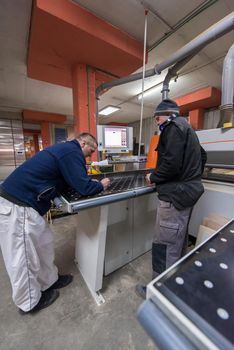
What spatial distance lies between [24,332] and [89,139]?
154 centimetres

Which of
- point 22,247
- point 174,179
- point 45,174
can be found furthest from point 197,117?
point 22,247

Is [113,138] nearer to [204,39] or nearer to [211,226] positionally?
[204,39]

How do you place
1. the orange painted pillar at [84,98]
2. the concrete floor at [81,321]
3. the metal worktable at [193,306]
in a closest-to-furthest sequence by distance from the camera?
1. the metal worktable at [193,306]
2. the concrete floor at [81,321]
3. the orange painted pillar at [84,98]

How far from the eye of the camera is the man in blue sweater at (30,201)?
3.85 feet

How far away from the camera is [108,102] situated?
17.5 ft

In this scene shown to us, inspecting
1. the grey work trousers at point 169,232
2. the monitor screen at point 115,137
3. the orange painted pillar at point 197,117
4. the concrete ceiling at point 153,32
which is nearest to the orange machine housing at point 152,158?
the monitor screen at point 115,137

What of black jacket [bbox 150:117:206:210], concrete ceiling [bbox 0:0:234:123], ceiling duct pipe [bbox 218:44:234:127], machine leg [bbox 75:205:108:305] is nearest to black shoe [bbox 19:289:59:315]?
machine leg [bbox 75:205:108:305]

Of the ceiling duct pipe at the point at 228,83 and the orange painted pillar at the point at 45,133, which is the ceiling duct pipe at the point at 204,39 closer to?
the ceiling duct pipe at the point at 228,83

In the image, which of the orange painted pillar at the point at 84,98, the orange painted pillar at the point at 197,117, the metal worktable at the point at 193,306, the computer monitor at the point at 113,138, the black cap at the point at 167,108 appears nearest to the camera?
the metal worktable at the point at 193,306

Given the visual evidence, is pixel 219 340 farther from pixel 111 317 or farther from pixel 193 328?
pixel 111 317

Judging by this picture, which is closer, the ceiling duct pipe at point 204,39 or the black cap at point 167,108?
the black cap at point 167,108

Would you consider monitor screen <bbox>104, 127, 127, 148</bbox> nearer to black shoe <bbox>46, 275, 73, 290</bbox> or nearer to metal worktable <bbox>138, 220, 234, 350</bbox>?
black shoe <bbox>46, 275, 73, 290</bbox>

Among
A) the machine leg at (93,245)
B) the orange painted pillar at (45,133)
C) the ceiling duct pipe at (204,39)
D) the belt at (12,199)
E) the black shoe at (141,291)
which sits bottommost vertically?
the black shoe at (141,291)

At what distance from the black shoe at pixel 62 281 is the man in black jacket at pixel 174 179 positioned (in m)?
0.91
